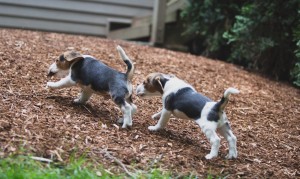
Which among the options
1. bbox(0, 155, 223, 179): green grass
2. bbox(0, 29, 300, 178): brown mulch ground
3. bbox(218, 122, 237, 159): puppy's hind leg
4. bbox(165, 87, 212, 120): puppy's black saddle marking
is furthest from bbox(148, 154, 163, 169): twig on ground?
bbox(218, 122, 237, 159): puppy's hind leg

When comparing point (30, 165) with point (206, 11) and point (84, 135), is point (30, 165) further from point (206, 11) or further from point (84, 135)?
point (206, 11)

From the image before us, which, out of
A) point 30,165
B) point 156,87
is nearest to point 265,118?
point 156,87

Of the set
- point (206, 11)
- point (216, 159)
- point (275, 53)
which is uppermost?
point (206, 11)

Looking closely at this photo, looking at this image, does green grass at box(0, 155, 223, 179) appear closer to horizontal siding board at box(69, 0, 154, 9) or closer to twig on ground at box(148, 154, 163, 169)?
twig on ground at box(148, 154, 163, 169)

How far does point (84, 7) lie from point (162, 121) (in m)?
6.97

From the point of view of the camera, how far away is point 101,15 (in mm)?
11062

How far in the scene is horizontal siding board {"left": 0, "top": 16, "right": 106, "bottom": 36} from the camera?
1030 centimetres

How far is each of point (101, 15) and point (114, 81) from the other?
690 centimetres

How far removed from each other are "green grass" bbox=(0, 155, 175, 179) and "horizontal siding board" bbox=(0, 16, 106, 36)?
753 centimetres

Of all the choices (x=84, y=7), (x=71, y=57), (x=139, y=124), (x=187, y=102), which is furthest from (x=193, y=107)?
(x=84, y=7)

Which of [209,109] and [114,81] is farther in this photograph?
[114,81]

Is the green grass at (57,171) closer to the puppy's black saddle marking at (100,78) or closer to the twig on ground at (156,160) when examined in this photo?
the twig on ground at (156,160)

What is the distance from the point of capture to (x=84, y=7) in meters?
10.8

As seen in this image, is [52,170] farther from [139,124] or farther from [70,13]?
[70,13]
